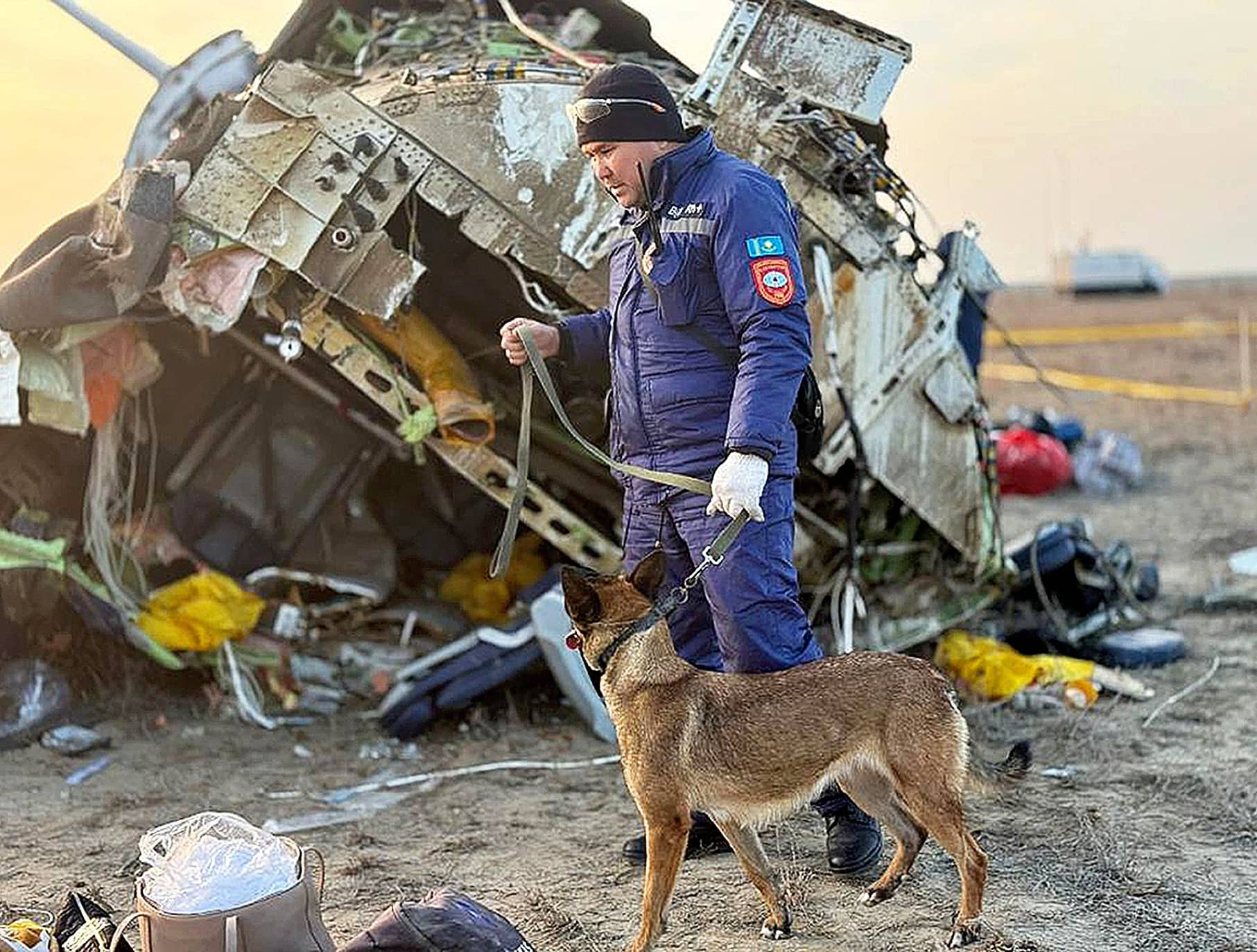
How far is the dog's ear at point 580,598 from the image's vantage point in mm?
3809

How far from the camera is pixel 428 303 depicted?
6535mm

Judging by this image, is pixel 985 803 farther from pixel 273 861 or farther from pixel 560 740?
pixel 273 861

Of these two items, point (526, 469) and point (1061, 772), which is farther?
point (1061, 772)

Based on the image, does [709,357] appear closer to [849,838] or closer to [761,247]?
[761,247]

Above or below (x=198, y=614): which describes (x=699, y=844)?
above

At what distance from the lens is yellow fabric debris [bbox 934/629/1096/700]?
6.63 m

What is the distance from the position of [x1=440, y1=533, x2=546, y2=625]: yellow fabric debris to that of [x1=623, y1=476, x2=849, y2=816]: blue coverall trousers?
9.76 feet

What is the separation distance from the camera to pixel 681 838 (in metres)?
3.98

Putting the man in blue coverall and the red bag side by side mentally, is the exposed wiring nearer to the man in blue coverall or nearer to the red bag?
the man in blue coverall

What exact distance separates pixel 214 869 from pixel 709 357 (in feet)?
6.30

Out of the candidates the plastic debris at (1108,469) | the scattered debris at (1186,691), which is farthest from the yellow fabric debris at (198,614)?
the plastic debris at (1108,469)

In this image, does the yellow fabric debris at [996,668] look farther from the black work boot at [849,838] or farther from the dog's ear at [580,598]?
the dog's ear at [580,598]

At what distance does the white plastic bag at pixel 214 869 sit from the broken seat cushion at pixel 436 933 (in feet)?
0.78

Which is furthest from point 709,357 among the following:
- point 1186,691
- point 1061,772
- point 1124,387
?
point 1124,387
